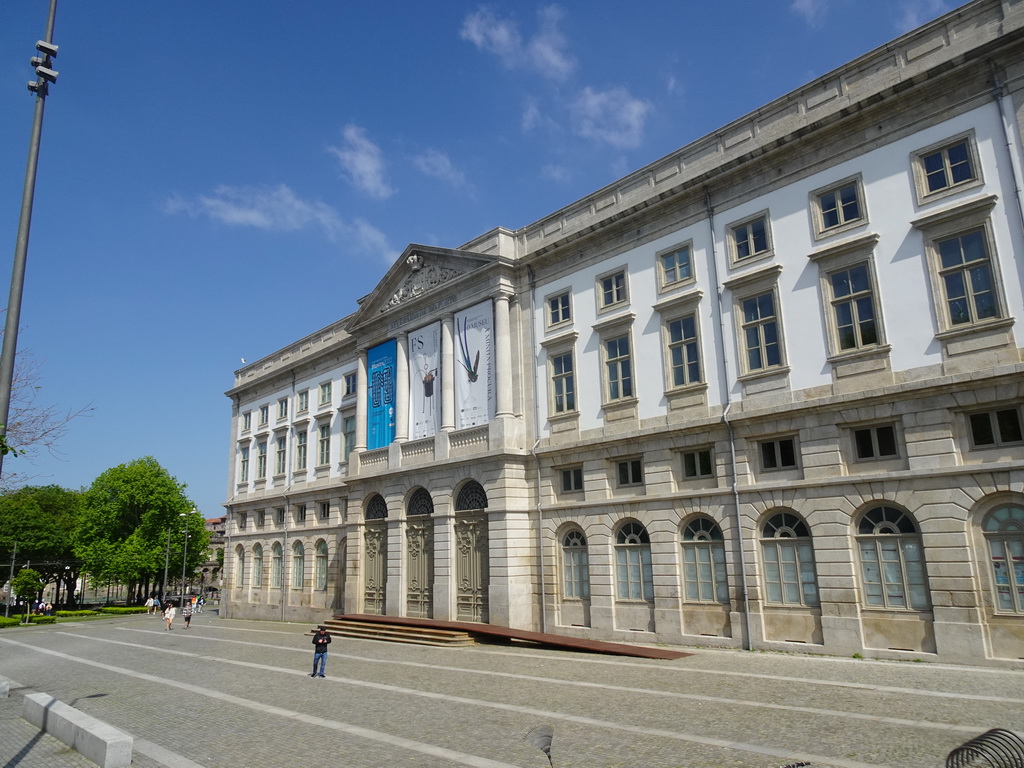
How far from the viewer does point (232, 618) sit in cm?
4522

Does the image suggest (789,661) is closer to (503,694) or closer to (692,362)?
(503,694)

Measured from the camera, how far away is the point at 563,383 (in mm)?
27328

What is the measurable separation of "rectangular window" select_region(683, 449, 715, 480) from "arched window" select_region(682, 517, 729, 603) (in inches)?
52.4

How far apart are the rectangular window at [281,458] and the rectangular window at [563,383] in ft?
72.3

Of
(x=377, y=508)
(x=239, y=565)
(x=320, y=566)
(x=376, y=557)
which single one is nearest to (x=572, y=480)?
(x=377, y=508)

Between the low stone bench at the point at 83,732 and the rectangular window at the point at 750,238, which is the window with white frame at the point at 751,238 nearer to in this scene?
the rectangular window at the point at 750,238

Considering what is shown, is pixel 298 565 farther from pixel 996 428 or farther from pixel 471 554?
pixel 996 428

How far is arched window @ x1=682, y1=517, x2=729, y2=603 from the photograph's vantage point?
21844 millimetres

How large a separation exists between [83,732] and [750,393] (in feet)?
57.8

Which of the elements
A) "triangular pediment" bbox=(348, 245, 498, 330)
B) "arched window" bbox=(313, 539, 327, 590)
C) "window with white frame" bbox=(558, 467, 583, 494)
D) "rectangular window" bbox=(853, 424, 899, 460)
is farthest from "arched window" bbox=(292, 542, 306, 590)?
"rectangular window" bbox=(853, 424, 899, 460)

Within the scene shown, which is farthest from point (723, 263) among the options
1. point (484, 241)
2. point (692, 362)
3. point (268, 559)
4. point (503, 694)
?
point (268, 559)

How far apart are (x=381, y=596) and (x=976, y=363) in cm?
2473

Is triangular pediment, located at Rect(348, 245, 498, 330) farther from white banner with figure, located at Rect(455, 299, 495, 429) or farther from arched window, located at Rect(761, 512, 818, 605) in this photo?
arched window, located at Rect(761, 512, 818, 605)

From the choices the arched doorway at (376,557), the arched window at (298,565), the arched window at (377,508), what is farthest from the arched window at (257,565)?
the arched window at (377,508)
